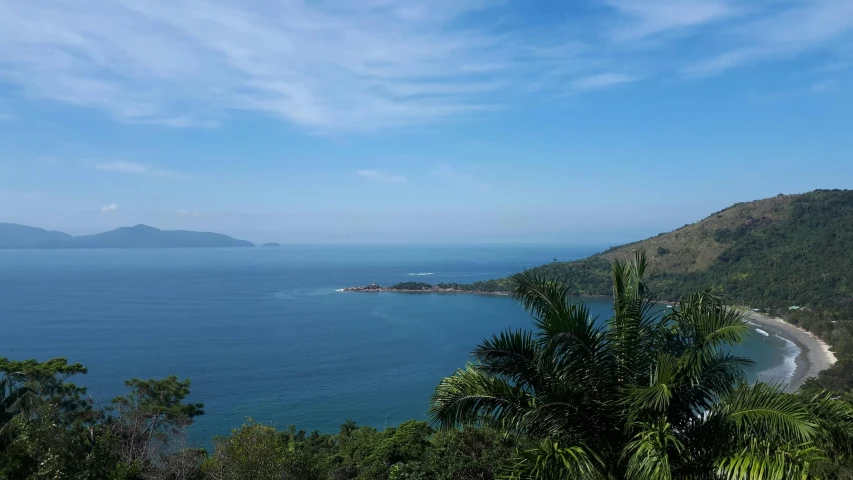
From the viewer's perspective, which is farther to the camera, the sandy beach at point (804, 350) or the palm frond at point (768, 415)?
the sandy beach at point (804, 350)

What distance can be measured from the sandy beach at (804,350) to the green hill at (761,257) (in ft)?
17.5

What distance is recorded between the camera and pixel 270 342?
5459 cm

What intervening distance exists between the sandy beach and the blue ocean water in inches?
47.9

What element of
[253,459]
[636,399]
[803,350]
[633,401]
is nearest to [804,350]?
[803,350]

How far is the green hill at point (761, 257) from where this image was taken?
74000 mm

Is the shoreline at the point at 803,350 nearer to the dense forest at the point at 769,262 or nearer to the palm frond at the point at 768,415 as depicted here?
the dense forest at the point at 769,262

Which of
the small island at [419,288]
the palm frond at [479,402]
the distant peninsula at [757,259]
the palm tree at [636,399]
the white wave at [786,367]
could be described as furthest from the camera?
the small island at [419,288]

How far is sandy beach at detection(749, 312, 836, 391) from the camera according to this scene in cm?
4389

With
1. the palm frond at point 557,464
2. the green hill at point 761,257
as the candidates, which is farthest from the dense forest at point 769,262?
the palm frond at point 557,464

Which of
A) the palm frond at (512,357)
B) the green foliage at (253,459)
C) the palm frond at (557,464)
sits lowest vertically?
the green foliage at (253,459)

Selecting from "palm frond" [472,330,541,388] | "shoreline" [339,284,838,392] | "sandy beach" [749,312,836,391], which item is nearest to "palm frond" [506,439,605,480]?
"palm frond" [472,330,541,388]

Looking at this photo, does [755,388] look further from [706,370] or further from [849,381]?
[849,381]

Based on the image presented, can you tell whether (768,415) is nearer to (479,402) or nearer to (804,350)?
(479,402)

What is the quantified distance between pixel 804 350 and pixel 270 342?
50.9 meters
